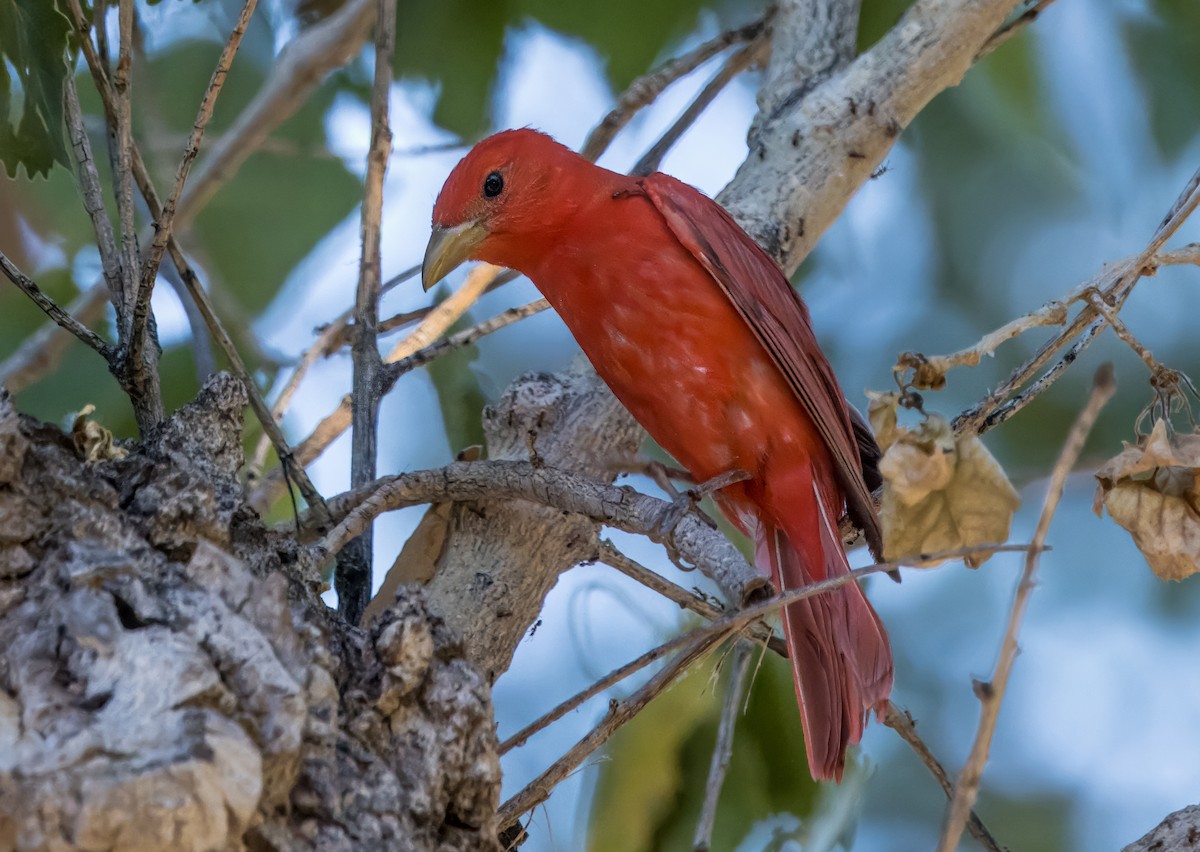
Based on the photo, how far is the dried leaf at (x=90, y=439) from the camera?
1623mm

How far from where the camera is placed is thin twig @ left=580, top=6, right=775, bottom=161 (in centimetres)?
320

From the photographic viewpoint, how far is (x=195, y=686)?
4.33 ft

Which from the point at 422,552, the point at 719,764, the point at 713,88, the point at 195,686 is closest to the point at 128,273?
the point at 422,552

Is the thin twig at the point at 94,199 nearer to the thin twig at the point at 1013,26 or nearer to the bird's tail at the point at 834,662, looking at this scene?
the bird's tail at the point at 834,662

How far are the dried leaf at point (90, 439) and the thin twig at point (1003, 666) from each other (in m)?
1.12

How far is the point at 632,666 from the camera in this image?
1692 mm

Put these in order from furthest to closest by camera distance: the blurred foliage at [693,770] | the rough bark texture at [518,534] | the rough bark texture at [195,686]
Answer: the blurred foliage at [693,770] → the rough bark texture at [518,534] → the rough bark texture at [195,686]

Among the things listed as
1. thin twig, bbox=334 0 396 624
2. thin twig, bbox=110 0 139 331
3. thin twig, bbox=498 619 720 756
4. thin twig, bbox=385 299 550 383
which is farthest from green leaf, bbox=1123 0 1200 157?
thin twig, bbox=110 0 139 331

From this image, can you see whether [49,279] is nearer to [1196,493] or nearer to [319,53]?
[319,53]

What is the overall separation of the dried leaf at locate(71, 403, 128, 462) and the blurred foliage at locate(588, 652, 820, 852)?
1483mm

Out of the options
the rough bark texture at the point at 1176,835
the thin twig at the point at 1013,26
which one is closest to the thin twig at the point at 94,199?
the rough bark texture at the point at 1176,835

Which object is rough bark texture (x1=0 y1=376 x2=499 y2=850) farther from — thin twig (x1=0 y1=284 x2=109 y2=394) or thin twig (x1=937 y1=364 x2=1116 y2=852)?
thin twig (x1=0 y1=284 x2=109 y2=394)

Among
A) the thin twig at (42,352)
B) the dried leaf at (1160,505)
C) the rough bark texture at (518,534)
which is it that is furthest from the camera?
the thin twig at (42,352)

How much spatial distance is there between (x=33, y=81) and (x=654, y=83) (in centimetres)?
152
